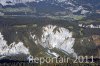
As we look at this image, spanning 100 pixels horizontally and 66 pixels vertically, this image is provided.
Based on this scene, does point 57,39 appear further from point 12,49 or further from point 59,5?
point 59,5

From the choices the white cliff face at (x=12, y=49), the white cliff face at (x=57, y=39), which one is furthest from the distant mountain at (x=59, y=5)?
the white cliff face at (x=12, y=49)

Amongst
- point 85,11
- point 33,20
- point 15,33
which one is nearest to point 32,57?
point 15,33

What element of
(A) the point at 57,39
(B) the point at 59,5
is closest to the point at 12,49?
(A) the point at 57,39

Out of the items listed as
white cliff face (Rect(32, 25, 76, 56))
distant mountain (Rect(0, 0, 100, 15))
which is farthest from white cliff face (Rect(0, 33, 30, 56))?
distant mountain (Rect(0, 0, 100, 15))

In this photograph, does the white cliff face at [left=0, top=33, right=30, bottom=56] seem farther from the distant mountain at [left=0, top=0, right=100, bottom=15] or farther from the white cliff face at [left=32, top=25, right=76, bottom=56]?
the distant mountain at [left=0, top=0, right=100, bottom=15]

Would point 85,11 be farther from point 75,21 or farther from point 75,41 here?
point 75,41

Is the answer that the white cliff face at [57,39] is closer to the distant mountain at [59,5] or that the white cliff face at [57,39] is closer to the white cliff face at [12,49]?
the white cliff face at [12,49]
